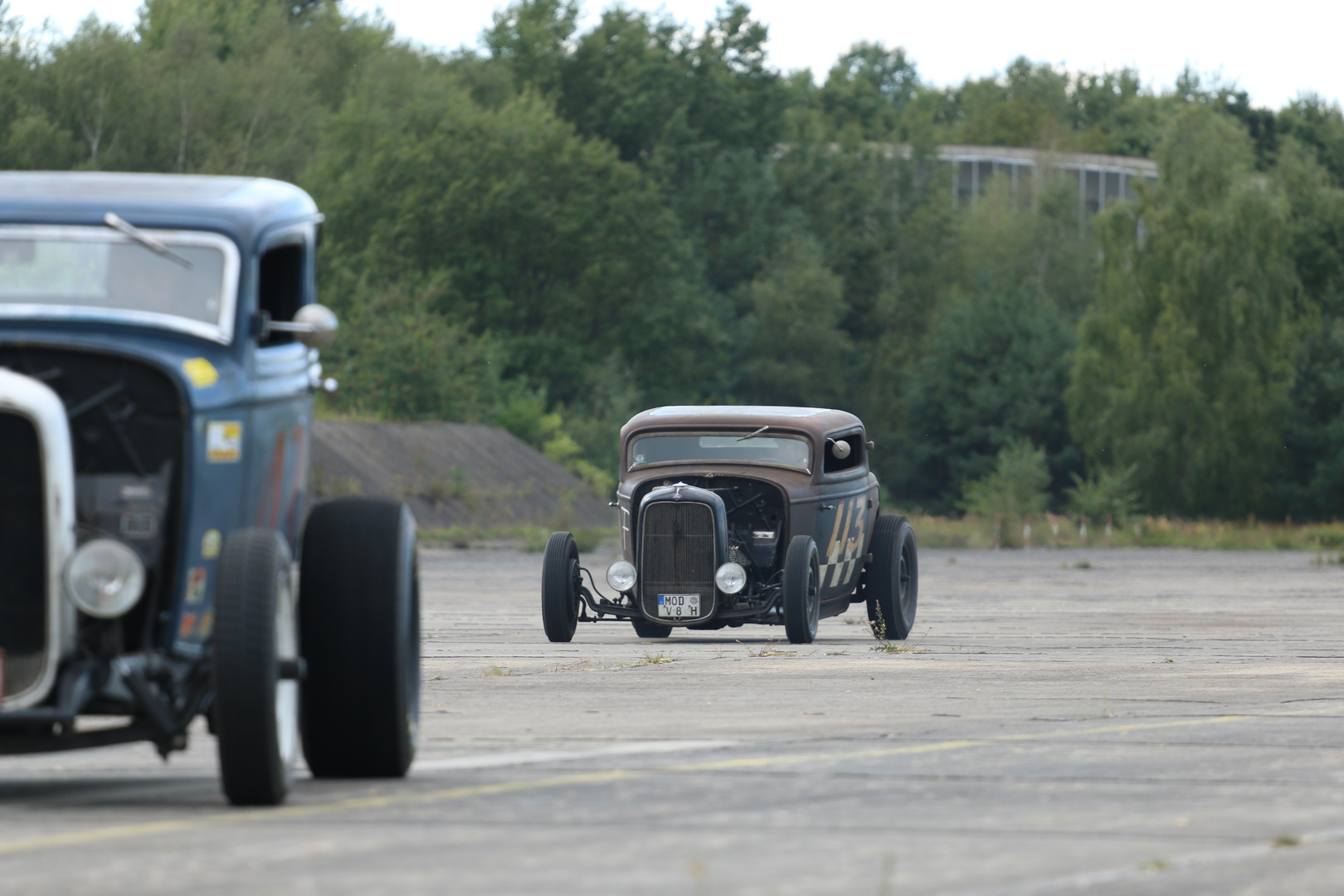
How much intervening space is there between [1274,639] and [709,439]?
19.1 feet

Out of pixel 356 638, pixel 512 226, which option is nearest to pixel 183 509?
pixel 356 638

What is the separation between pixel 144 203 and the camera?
9336 millimetres

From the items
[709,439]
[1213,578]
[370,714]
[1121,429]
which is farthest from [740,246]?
[370,714]

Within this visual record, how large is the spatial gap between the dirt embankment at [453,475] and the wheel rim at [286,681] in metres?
46.2

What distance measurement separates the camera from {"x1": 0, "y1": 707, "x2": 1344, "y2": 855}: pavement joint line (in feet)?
24.5

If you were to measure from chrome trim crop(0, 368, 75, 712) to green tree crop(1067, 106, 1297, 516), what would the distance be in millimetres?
73439

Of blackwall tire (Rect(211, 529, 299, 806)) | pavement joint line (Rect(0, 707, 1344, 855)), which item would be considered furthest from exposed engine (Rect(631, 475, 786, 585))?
blackwall tire (Rect(211, 529, 299, 806))

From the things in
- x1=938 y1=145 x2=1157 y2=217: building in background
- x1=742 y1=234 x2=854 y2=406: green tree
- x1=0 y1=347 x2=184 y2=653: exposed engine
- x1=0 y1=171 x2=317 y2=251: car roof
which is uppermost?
x1=938 y1=145 x2=1157 y2=217: building in background

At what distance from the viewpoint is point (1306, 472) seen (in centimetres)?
8112

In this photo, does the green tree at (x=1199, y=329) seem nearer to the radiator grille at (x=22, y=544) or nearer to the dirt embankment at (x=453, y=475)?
the dirt embankment at (x=453, y=475)

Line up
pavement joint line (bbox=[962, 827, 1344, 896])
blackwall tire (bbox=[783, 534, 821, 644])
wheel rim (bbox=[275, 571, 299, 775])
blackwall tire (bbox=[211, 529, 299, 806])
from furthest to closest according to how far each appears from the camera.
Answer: blackwall tire (bbox=[783, 534, 821, 644]) < wheel rim (bbox=[275, 571, 299, 775]) < blackwall tire (bbox=[211, 529, 299, 806]) < pavement joint line (bbox=[962, 827, 1344, 896])

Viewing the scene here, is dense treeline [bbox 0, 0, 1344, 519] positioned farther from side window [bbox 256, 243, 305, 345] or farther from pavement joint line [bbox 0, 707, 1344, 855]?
side window [bbox 256, 243, 305, 345]

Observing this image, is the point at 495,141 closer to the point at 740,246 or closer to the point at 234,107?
the point at 234,107

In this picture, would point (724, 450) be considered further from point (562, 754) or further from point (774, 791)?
point (774, 791)
